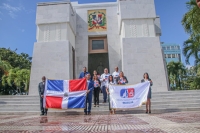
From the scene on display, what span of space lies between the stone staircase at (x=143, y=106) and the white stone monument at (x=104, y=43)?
8.70 ft

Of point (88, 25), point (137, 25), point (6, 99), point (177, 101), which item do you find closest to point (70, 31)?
point (88, 25)

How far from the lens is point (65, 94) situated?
6832 mm

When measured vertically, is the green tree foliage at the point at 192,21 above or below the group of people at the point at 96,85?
above

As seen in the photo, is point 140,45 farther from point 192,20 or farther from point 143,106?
point 143,106

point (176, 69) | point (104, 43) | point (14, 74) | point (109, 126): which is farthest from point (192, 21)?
point (14, 74)

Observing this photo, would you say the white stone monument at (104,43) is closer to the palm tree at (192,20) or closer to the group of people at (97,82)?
the palm tree at (192,20)

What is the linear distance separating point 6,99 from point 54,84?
340 centimetres

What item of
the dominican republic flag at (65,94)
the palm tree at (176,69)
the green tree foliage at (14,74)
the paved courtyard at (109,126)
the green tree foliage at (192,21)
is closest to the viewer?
the paved courtyard at (109,126)

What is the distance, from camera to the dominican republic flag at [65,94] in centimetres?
667

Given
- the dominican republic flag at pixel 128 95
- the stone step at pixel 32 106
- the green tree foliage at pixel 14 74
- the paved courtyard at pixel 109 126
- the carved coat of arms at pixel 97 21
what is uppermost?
the carved coat of arms at pixel 97 21

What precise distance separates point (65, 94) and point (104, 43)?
8.74 metres

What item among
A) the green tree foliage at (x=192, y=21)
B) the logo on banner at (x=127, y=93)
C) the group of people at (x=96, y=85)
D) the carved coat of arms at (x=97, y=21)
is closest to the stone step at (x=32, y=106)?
the group of people at (x=96, y=85)

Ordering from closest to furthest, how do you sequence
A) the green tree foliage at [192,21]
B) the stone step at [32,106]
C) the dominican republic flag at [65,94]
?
the dominican republic flag at [65,94] < the stone step at [32,106] < the green tree foliage at [192,21]

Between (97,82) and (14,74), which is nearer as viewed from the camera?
(97,82)
